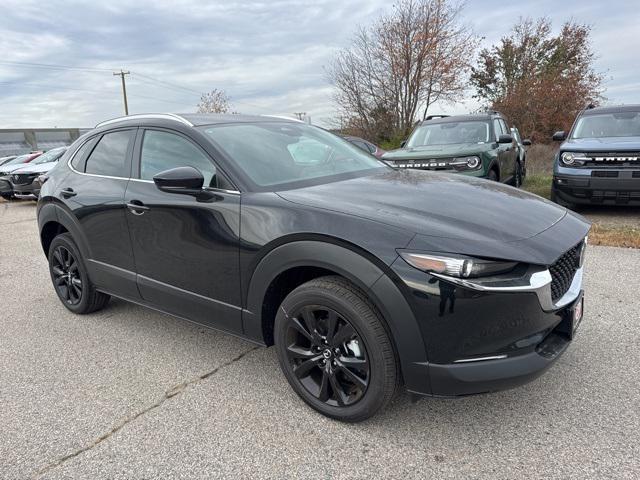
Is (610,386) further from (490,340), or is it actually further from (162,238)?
(162,238)

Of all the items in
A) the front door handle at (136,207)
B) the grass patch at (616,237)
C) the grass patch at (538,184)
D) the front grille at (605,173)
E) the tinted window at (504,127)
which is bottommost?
the grass patch at (616,237)

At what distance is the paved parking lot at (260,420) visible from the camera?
2232 millimetres

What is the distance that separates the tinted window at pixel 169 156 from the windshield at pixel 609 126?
23.7 ft

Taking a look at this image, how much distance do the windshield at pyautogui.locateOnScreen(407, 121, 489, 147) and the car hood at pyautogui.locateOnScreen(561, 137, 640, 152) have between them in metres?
1.38

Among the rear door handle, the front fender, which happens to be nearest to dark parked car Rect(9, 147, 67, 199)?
the rear door handle

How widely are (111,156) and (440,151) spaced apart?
5272 millimetres

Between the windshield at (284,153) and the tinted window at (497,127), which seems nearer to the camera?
the windshield at (284,153)

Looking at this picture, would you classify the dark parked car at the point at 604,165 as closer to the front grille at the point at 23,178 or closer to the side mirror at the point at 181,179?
the side mirror at the point at 181,179

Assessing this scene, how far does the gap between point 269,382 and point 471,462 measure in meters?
1.31

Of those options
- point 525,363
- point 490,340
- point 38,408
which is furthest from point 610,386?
point 38,408

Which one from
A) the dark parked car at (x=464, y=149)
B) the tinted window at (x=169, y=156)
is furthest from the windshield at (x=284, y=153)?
the dark parked car at (x=464, y=149)

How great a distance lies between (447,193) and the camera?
2.80 meters

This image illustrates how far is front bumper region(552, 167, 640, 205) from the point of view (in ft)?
21.9

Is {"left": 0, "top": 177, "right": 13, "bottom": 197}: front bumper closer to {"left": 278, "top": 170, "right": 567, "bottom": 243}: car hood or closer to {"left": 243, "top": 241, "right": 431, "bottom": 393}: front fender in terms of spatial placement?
{"left": 278, "top": 170, "right": 567, "bottom": 243}: car hood
